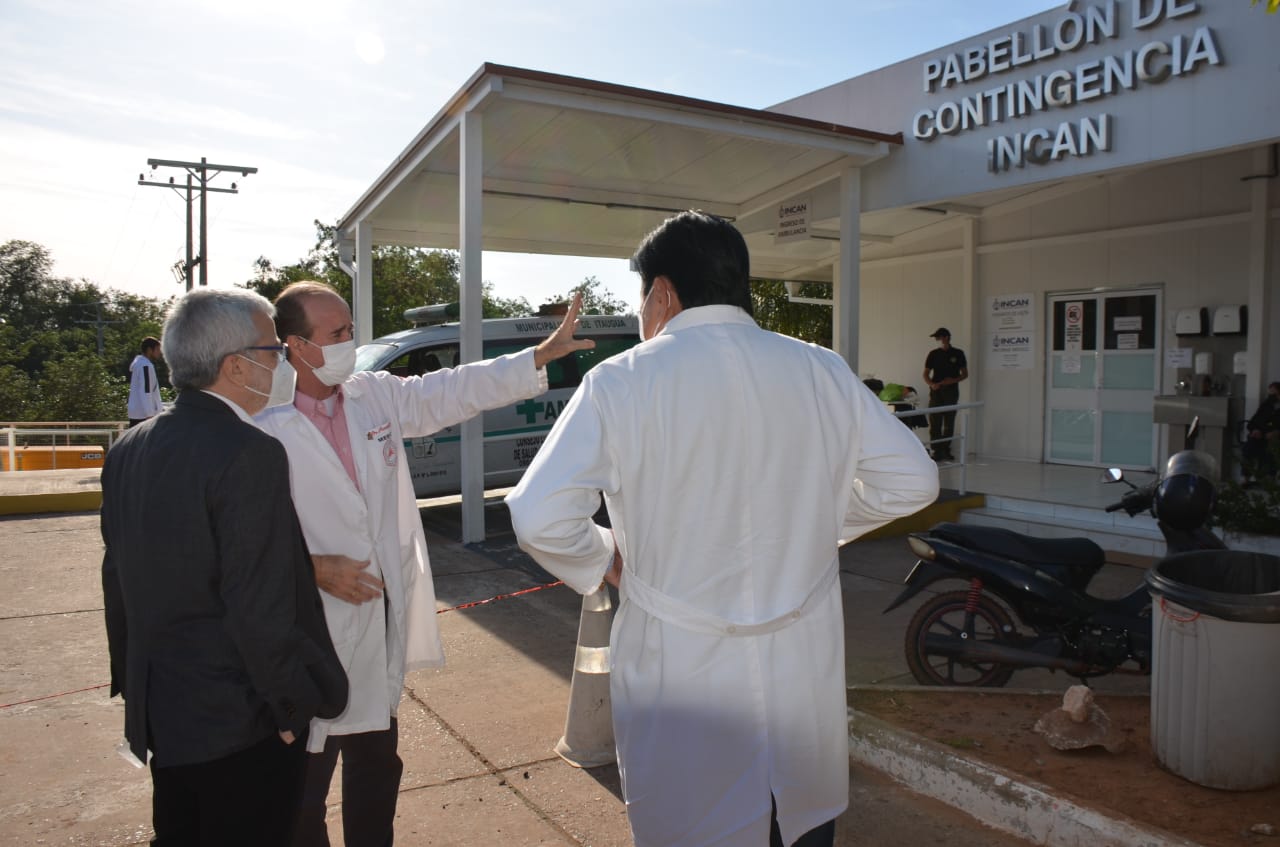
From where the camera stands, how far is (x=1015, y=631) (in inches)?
192

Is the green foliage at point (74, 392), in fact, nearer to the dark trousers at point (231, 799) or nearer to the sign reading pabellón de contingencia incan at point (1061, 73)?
the sign reading pabellón de contingencia incan at point (1061, 73)

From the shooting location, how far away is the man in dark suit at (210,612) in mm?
2066

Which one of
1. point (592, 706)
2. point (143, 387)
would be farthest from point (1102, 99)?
point (143, 387)

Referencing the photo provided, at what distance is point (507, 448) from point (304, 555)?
829cm

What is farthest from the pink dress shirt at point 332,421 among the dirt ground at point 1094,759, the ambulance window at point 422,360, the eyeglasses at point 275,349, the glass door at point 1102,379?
the glass door at point 1102,379

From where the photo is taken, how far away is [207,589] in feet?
6.83

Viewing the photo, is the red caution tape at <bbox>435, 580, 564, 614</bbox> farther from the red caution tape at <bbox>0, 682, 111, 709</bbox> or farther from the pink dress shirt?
the pink dress shirt

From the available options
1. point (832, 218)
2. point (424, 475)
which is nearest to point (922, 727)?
point (424, 475)

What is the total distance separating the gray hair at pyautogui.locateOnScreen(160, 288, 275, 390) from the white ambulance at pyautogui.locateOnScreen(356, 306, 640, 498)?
7428mm

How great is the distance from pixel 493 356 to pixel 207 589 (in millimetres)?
8772

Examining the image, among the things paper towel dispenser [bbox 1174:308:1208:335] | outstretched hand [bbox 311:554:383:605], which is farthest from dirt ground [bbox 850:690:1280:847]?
paper towel dispenser [bbox 1174:308:1208:335]

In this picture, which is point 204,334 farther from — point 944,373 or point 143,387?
point 143,387

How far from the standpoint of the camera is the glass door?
11.1 metres

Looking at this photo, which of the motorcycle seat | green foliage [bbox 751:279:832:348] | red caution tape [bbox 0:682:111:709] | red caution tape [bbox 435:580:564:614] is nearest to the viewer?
the motorcycle seat
